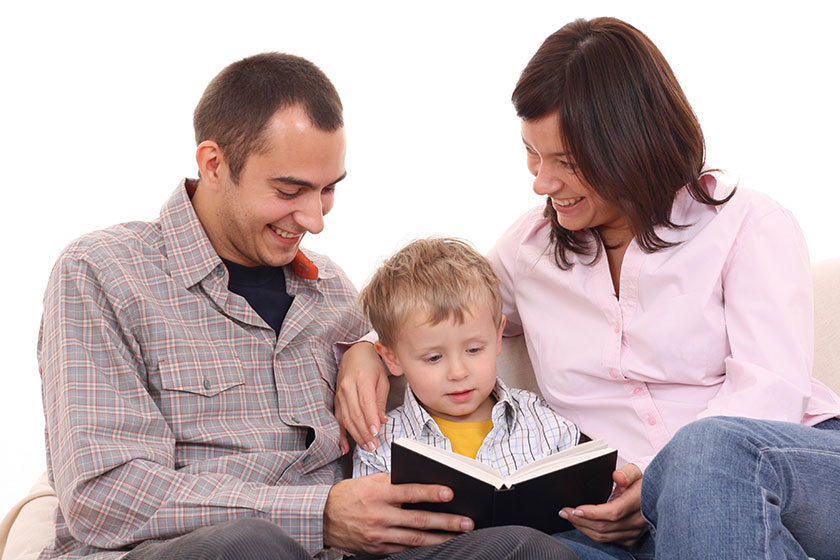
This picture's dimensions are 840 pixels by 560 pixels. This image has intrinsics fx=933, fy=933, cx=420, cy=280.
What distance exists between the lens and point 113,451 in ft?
5.94

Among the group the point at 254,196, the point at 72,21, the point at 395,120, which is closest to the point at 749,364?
the point at 254,196

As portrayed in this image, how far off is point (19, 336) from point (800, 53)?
3184 mm

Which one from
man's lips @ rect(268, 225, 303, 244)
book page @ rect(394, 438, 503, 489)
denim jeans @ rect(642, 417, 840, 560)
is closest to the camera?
denim jeans @ rect(642, 417, 840, 560)

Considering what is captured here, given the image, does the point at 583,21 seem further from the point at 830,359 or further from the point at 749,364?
the point at 830,359

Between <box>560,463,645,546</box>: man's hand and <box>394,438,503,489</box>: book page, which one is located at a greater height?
<box>394,438,503,489</box>: book page

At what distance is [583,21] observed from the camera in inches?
85.2

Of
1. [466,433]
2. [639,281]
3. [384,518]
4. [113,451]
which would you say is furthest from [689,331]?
[113,451]

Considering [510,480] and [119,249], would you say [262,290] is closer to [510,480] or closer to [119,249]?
[119,249]

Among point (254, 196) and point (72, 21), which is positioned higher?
point (72, 21)

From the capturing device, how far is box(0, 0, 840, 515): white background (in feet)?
10.8

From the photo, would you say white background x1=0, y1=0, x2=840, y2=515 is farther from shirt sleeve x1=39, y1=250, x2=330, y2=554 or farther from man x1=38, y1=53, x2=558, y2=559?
shirt sleeve x1=39, y1=250, x2=330, y2=554

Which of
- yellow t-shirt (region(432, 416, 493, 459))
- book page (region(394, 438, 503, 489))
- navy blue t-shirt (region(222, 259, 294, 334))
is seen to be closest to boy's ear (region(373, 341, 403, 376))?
yellow t-shirt (region(432, 416, 493, 459))

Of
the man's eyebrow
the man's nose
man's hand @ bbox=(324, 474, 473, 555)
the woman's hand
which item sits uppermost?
the man's eyebrow

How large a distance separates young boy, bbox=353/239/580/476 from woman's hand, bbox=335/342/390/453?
4 centimetres
